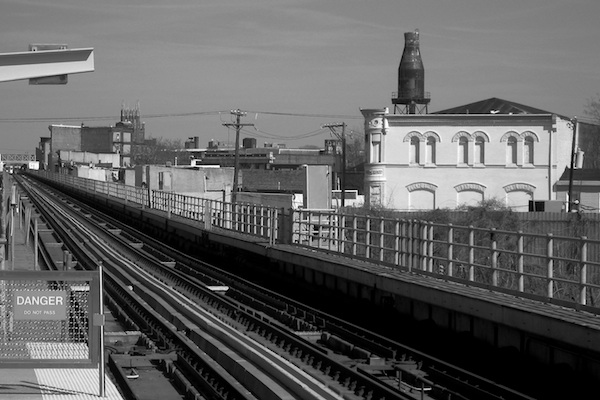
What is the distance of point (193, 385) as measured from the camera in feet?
44.2

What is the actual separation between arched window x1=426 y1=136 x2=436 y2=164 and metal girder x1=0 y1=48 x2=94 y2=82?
5079 cm

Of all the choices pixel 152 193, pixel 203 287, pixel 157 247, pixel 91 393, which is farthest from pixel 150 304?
pixel 152 193

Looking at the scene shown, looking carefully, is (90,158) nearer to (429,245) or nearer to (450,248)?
(429,245)

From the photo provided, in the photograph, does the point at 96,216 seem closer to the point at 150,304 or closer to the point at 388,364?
the point at 150,304

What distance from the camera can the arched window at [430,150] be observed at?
213 ft

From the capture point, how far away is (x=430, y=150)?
65312mm

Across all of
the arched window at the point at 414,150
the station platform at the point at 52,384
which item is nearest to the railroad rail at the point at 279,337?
the station platform at the point at 52,384

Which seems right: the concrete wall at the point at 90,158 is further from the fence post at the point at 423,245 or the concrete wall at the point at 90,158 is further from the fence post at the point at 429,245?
the fence post at the point at 429,245

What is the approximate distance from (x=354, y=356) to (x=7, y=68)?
275 inches

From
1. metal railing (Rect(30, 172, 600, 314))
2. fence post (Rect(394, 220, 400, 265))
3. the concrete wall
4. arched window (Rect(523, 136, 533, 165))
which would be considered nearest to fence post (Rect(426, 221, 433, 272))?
metal railing (Rect(30, 172, 600, 314))

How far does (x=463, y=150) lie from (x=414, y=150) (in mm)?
3103

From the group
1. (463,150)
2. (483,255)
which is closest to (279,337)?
(483,255)

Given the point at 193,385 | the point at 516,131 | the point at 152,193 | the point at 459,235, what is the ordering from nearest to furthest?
the point at 193,385 < the point at 459,235 < the point at 152,193 < the point at 516,131

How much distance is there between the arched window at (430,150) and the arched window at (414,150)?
657 millimetres
